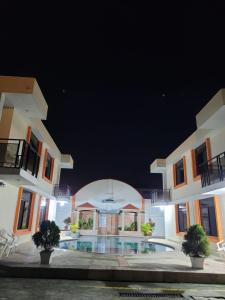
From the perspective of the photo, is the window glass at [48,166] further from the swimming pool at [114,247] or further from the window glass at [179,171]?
the window glass at [179,171]

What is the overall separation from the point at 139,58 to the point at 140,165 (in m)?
18.8

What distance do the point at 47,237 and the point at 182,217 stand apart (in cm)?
1049

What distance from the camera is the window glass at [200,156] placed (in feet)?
39.7

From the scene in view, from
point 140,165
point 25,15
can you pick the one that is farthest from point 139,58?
point 140,165

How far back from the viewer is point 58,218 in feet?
65.3

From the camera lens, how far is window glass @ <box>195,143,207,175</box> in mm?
12086

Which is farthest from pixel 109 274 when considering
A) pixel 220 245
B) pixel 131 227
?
pixel 131 227

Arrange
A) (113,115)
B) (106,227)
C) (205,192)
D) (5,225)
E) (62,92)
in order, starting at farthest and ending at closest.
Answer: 1. (106,227)
2. (113,115)
3. (62,92)
4. (205,192)
5. (5,225)

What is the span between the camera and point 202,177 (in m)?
11.0

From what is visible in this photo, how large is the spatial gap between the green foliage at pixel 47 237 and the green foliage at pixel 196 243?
4034 millimetres

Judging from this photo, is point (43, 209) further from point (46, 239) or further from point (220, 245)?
point (220, 245)

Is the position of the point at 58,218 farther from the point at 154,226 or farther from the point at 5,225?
the point at 5,225

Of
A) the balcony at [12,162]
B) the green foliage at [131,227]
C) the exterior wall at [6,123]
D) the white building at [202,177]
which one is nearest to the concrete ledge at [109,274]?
the balcony at [12,162]

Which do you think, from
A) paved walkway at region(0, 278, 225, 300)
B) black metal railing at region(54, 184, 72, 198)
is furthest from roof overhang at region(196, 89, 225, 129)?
black metal railing at region(54, 184, 72, 198)
